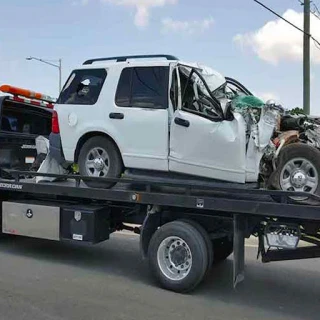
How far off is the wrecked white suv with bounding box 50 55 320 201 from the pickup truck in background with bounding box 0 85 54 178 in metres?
1.56

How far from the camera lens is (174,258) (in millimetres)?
6348

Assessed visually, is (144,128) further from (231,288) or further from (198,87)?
(231,288)

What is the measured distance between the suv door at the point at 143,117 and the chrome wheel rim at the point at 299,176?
4.93 ft

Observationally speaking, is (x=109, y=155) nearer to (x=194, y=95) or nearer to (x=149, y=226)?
(x=149, y=226)

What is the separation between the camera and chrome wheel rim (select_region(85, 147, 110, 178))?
23.4 feet

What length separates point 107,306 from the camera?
5.57 m

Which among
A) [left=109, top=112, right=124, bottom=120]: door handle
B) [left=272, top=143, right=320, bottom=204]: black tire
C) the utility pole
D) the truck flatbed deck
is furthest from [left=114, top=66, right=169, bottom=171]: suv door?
the utility pole

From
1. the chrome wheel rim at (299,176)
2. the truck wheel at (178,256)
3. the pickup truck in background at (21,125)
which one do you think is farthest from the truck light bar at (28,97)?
the chrome wheel rim at (299,176)

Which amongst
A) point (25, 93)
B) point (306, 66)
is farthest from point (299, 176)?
point (306, 66)

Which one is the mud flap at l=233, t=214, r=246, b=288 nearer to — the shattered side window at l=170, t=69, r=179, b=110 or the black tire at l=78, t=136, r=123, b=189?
the shattered side window at l=170, t=69, r=179, b=110

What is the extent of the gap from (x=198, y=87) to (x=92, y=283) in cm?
281

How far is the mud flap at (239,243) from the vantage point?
604 cm

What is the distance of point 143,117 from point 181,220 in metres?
1.39

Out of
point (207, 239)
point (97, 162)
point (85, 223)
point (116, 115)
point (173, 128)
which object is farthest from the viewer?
point (85, 223)
